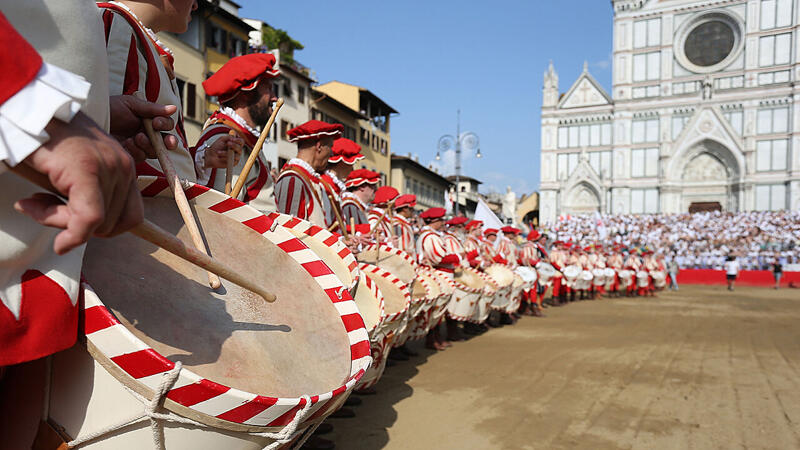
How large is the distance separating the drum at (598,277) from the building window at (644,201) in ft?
107

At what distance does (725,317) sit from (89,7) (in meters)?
15.5

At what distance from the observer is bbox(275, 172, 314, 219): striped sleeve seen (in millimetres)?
4695

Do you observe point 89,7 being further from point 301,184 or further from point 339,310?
point 301,184

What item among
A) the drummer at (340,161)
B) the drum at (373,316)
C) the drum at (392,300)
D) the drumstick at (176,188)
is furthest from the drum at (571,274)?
the drumstick at (176,188)

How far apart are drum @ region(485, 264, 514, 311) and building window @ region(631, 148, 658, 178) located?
43.0m

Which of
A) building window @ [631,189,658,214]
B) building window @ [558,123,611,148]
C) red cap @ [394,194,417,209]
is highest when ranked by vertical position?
building window @ [558,123,611,148]

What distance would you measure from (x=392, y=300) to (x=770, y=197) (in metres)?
50.9

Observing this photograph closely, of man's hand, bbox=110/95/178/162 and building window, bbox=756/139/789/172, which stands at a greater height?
building window, bbox=756/139/789/172

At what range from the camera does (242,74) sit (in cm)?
365

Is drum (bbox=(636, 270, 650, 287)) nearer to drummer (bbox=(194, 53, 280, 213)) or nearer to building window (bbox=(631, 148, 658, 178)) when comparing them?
drummer (bbox=(194, 53, 280, 213))

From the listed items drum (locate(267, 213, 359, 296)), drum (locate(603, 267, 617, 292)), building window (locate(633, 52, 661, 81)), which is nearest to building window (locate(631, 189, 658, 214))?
building window (locate(633, 52, 661, 81))

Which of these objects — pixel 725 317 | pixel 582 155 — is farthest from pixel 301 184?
pixel 582 155

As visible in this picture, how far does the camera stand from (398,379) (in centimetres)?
635

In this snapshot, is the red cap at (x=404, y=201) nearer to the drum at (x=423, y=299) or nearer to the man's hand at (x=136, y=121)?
the drum at (x=423, y=299)
